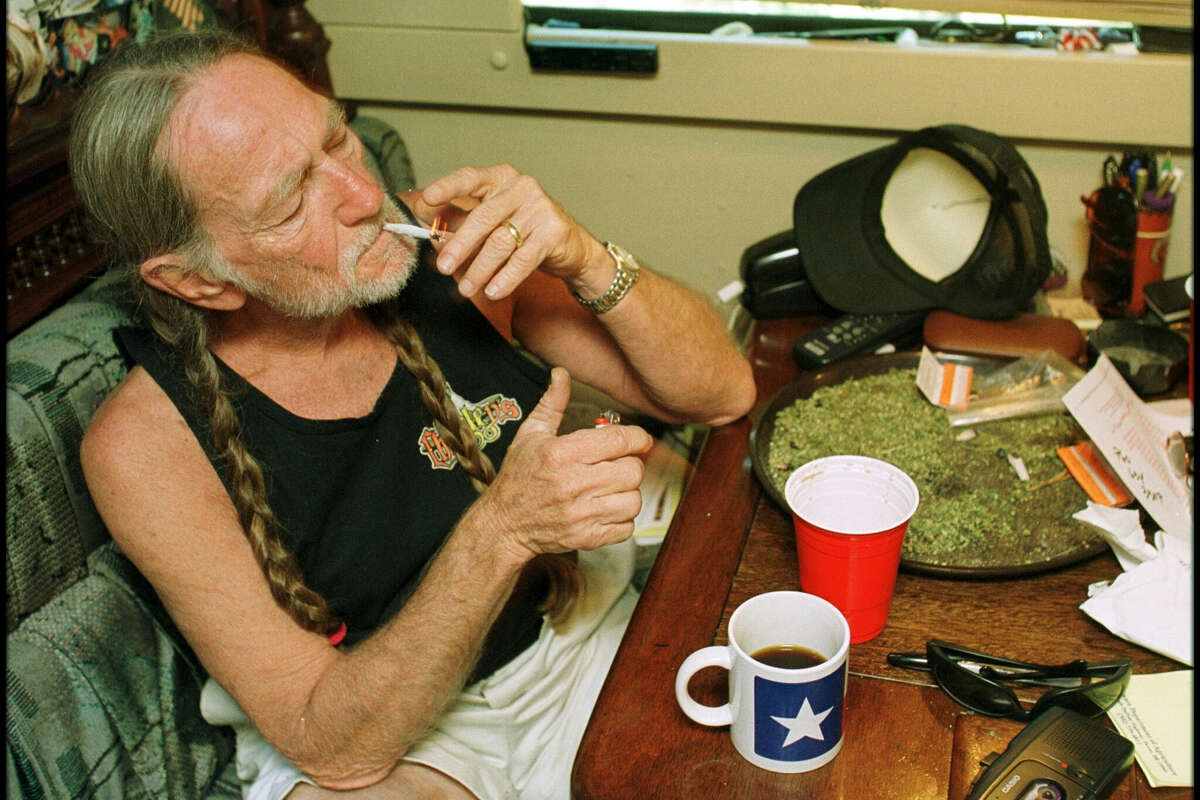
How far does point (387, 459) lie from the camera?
4.42ft

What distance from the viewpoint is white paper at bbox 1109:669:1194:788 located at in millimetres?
905

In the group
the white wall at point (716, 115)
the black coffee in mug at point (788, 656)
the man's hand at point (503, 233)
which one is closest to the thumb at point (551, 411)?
the man's hand at point (503, 233)

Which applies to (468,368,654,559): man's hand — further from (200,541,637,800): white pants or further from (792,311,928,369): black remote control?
(792,311,928,369): black remote control

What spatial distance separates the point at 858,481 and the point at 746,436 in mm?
332

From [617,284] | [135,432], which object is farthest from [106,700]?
[617,284]

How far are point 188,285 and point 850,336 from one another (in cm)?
92

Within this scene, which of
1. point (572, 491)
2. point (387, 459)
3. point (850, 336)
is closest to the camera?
point (572, 491)

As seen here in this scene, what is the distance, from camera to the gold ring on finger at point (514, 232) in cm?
125

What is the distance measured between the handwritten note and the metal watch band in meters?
0.56

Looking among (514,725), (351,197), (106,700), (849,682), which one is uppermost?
(351,197)

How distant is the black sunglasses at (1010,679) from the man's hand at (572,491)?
32 centimetres

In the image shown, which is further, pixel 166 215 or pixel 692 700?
pixel 166 215

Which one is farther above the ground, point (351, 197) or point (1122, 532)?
point (351, 197)

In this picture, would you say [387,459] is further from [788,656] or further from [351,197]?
[788,656]
